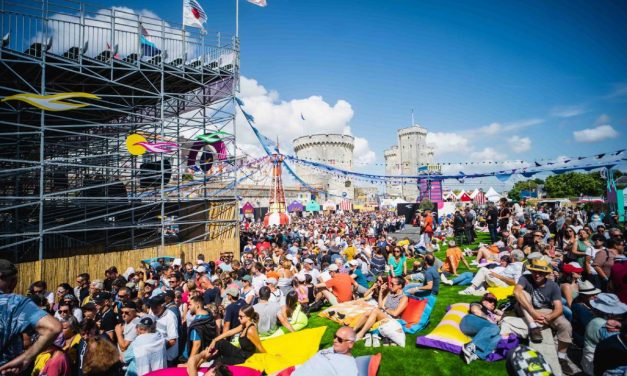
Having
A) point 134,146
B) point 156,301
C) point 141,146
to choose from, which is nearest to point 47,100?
point 134,146

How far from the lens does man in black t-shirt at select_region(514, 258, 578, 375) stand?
4.57 m

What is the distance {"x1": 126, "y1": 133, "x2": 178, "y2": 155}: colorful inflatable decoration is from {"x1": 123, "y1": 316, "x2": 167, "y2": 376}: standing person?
35.2 ft

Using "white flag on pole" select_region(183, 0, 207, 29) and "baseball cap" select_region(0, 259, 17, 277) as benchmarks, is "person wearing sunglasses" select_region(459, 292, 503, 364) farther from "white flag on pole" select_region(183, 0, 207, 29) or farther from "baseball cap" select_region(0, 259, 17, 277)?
"white flag on pole" select_region(183, 0, 207, 29)

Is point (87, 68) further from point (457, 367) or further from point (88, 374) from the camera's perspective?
point (457, 367)

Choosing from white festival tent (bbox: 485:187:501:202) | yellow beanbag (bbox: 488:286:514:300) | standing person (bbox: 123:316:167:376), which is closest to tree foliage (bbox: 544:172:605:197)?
white festival tent (bbox: 485:187:501:202)

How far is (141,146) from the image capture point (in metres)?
13.4

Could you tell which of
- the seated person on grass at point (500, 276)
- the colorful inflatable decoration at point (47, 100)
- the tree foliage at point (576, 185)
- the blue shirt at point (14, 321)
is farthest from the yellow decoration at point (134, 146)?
the tree foliage at point (576, 185)

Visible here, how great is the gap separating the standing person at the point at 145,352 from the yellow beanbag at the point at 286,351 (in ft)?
3.90

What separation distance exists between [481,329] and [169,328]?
4.84m

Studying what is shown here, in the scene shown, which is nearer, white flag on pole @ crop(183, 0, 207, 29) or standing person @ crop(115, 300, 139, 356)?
standing person @ crop(115, 300, 139, 356)

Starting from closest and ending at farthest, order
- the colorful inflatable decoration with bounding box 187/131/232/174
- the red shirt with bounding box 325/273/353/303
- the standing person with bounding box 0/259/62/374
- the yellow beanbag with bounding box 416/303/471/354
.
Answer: the standing person with bounding box 0/259/62/374 < the yellow beanbag with bounding box 416/303/471/354 < the red shirt with bounding box 325/273/353/303 < the colorful inflatable decoration with bounding box 187/131/232/174

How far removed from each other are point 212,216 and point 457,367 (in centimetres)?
1444

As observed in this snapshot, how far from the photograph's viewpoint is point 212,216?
16.9m

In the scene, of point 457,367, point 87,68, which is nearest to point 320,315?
point 457,367
